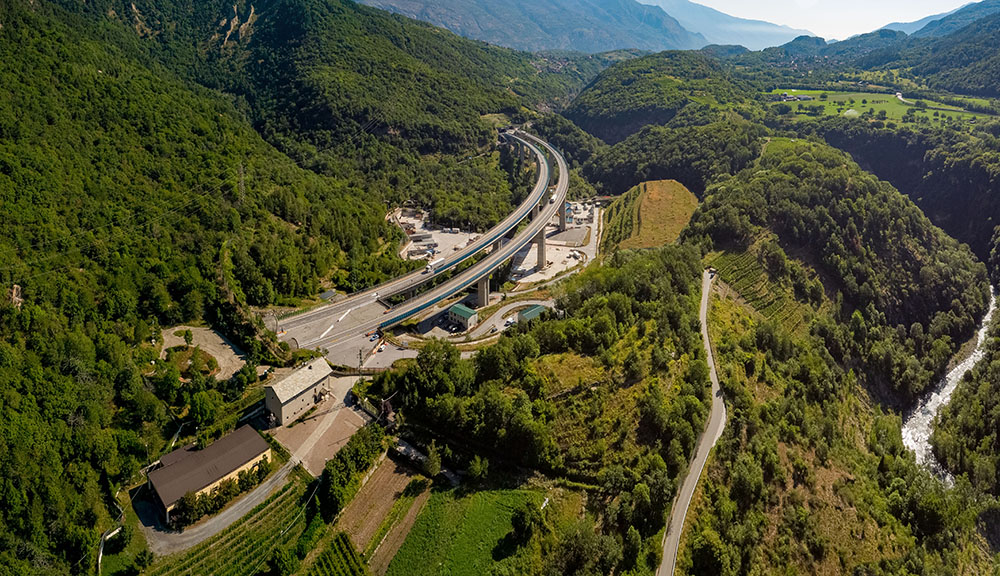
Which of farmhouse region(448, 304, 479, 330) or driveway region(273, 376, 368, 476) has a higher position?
driveway region(273, 376, 368, 476)

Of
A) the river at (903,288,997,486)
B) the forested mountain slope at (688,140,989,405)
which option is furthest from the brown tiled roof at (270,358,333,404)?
the river at (903,288,997,486)

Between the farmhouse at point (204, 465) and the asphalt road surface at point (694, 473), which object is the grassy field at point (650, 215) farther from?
the farmhouse at point (204, 465)

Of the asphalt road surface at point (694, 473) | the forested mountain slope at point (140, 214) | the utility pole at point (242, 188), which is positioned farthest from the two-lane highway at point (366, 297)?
the asphalt road surface at point (694, 473)

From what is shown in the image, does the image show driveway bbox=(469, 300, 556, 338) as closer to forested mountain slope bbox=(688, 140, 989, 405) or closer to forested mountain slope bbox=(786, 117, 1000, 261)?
forested mountain slope bbox=(688, 140, 989, 405)

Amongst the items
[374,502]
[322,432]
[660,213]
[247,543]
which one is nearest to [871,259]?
[660,213]

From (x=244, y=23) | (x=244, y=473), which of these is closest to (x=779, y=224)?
(x=244, y=473)

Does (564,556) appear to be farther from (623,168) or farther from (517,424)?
(623,168)

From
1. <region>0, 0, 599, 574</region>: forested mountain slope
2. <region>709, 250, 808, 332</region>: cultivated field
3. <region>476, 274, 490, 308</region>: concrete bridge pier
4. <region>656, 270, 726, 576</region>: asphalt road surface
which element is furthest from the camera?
<region>476, 274, 490, 308</region>: concrete bridge pier

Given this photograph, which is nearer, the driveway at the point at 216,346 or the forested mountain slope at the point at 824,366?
the forested mountain slope at the point at 824,366
